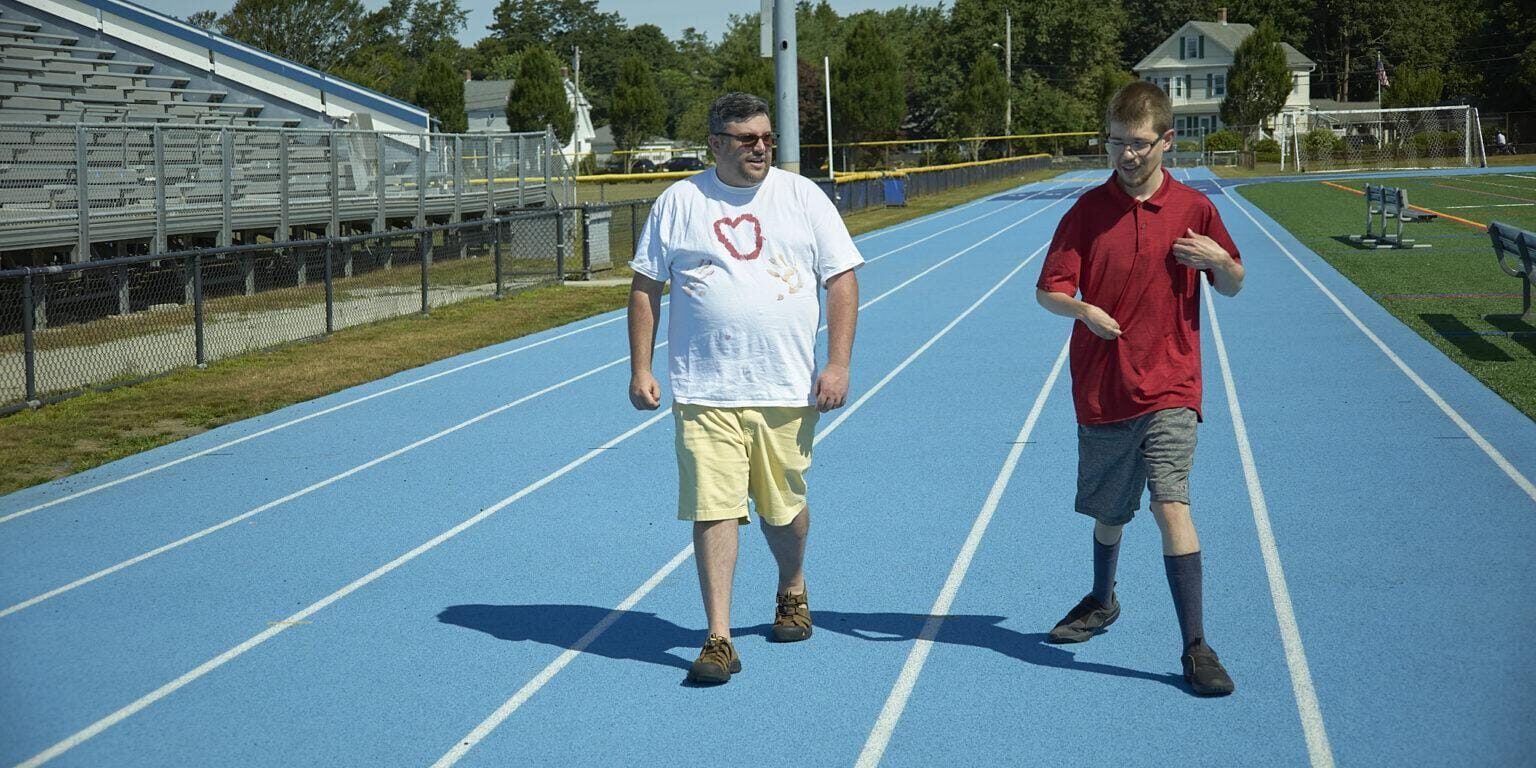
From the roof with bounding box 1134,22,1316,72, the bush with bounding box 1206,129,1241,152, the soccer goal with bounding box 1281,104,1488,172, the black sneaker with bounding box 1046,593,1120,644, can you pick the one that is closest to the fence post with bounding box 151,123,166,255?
the black sneaker with bounding box 1046,593,1120,644

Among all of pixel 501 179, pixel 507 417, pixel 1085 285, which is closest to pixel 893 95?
pixel 501 179

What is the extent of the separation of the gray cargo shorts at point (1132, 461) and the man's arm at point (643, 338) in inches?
57.8

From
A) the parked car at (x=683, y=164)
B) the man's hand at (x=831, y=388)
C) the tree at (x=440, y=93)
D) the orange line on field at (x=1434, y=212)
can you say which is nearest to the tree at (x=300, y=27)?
the tree at (x=440, y=93)

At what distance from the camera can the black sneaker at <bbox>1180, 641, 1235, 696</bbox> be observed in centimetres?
517

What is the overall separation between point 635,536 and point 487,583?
3.33 ft

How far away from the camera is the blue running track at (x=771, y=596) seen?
16.4 ft

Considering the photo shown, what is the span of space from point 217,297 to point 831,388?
1363 centimetres

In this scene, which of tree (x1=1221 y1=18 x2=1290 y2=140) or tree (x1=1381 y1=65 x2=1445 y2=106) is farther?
tree (x1=1381 y1=65 x2=1445 y2=106)

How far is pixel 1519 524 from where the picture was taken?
7523 millimetres

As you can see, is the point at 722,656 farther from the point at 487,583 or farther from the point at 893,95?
the point at 893,95

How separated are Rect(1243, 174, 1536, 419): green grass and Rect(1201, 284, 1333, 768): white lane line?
2509 millimetres

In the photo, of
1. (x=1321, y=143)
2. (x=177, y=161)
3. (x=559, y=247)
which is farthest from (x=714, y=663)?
(x=1321, y=143)

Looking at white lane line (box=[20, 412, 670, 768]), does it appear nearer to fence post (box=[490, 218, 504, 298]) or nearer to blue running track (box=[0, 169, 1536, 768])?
blue running track (box=[0, 169, 1536, 768])

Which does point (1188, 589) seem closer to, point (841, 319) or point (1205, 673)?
point (1205, 673)
